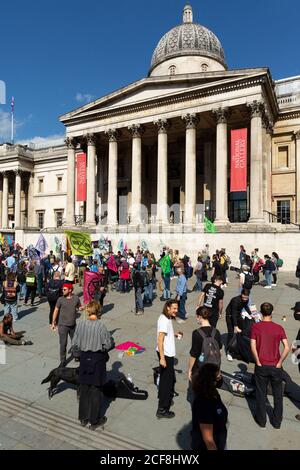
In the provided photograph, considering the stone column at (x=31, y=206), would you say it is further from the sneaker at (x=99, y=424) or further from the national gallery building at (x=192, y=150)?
the sneaker at (x=99, y=424)

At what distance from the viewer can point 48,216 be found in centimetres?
4881

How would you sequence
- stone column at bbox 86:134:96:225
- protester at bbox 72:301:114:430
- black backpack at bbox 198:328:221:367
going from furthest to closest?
stone column at bbox 86:134:96:225 < protester at bbox 72:301:114:430 < black backpack at bbox 198:328:221:367

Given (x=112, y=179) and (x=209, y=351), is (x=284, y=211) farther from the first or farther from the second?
(x=209, y=351)

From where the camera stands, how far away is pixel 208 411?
321 cm

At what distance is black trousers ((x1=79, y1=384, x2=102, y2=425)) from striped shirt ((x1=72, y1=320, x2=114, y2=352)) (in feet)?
1.87

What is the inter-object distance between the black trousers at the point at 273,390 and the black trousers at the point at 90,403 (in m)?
2.37

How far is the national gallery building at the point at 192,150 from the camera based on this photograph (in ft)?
82.6

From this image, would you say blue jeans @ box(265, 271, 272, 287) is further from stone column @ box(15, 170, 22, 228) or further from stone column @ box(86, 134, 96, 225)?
stone column @ box(15, 170, 22, 228)

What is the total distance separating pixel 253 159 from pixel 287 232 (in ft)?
21.8

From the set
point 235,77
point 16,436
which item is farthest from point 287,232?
point 16,436

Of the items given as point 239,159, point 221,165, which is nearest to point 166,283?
point 239,159

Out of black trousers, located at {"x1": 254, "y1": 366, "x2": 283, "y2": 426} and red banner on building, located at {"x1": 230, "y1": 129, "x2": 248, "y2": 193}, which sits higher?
red banner on building, located at {"x1": 230, "y1": 129, "x2": 248, "y2": 193}

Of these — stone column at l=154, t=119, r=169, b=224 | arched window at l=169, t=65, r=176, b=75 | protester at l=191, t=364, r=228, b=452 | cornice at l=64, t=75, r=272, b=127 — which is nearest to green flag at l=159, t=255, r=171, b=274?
protester at l=191, t=364, r=228, b=452

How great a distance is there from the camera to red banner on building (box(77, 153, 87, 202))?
33219 mm
